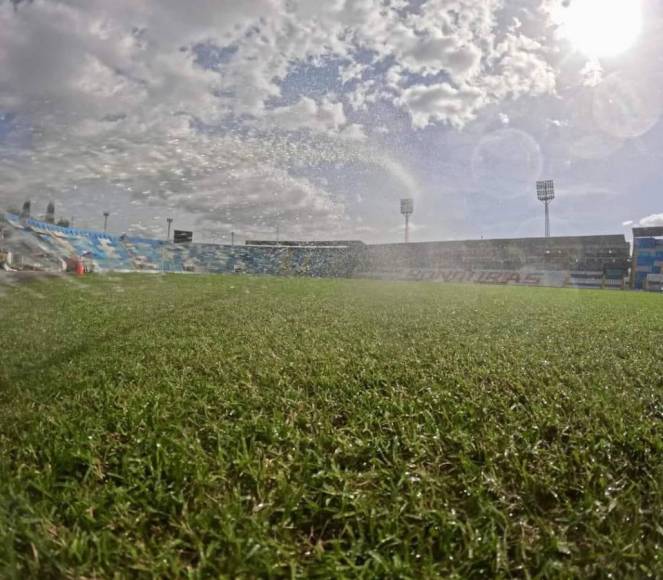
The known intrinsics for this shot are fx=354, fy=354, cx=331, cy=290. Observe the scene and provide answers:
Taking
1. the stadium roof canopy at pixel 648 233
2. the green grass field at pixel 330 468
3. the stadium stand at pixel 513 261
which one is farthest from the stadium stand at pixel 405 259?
the green grass field at pixel 330 468

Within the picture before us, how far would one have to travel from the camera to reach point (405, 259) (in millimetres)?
49344

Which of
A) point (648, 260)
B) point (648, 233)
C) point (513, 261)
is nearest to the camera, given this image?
point (648, 260)

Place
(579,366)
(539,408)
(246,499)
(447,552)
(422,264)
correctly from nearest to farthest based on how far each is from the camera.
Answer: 1. (447,552)
2. (246,499)
3. (539,408)
4. (579,366)
5. (422,264)

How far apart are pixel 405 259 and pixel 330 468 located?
4966cm

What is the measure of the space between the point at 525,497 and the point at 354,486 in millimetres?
428

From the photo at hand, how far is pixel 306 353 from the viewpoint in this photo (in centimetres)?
225

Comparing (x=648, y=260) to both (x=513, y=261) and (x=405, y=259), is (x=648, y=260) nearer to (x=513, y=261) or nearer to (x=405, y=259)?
(x=513, y=261)

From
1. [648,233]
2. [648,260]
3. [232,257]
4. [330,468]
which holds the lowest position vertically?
[330,468]

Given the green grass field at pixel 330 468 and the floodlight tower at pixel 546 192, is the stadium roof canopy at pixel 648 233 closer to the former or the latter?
the floodlight tower at pixel 546 192

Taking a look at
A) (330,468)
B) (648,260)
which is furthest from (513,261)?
(330,468)

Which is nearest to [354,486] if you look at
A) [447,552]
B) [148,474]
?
[447,552]

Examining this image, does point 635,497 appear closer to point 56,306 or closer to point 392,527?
point 392,527

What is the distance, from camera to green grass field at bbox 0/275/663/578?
71cm

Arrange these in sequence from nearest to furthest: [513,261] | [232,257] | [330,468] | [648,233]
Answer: [330,468] → [648,233] → [513,261] → [232,257]
